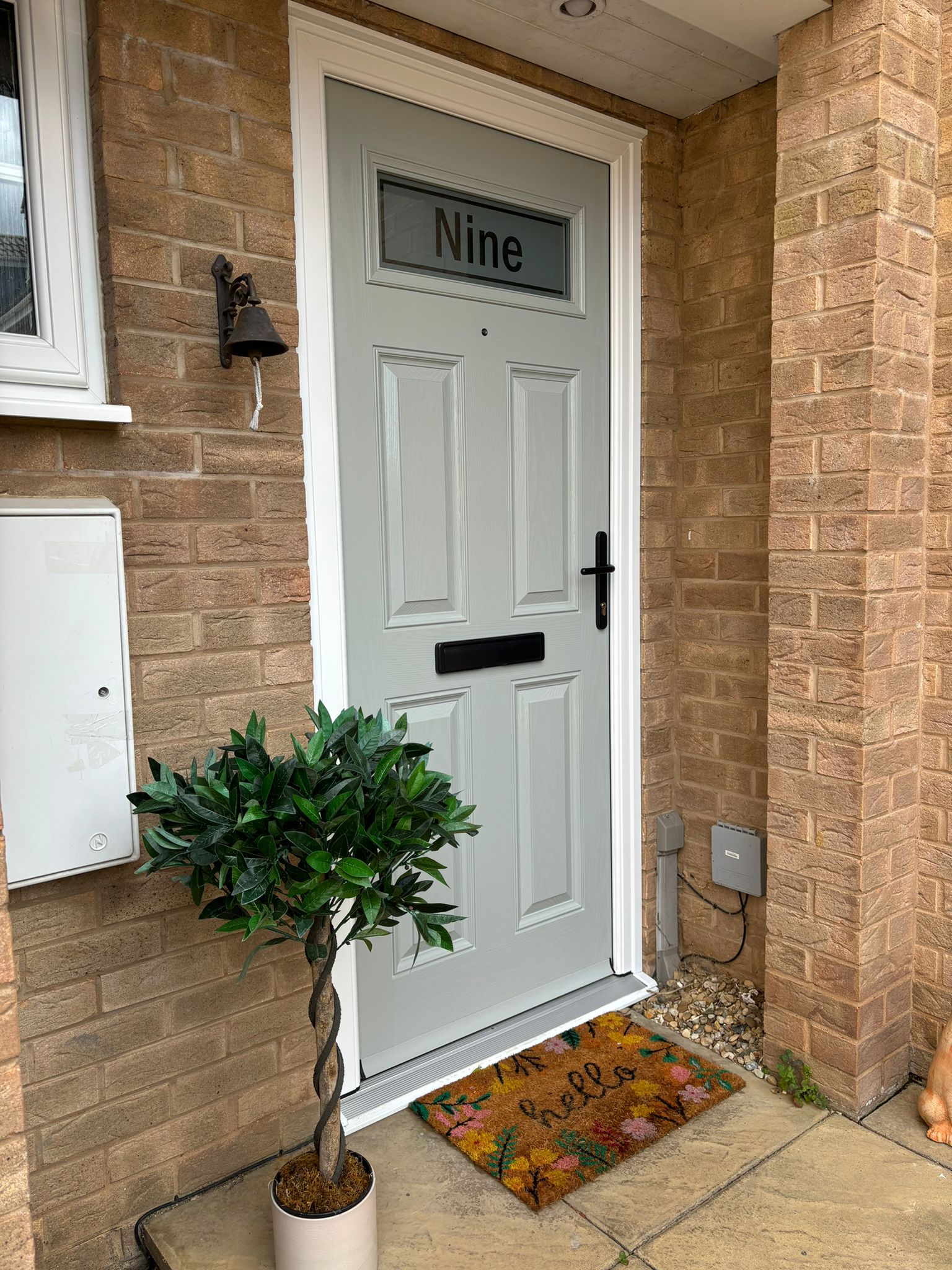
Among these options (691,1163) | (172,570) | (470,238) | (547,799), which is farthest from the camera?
(547,799)

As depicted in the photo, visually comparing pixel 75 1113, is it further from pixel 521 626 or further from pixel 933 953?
pixel 933 953

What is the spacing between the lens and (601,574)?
257 centimetres

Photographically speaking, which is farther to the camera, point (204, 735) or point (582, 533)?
point (582, 533)

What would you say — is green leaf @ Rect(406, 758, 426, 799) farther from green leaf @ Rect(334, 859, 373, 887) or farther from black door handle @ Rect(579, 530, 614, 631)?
black door handle @ Rect(579, 530, 614, 631)

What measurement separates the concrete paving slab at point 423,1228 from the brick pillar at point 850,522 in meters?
0.75

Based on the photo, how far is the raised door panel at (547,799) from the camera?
97.0 inches

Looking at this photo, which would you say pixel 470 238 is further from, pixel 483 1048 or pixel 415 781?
pixel 483 1048

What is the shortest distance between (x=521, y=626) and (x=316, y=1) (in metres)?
1.45

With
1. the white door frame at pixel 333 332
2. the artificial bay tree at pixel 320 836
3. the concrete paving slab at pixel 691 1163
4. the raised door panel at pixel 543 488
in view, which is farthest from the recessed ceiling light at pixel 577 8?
the concrete paving slab at pixel 691 1163

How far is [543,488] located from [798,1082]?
5.16 feet

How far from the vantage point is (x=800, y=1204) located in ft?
6.13

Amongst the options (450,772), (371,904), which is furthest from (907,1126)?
(371,904)

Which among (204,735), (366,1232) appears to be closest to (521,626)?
(204,735)

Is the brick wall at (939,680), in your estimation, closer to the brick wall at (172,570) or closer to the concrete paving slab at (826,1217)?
the concrete paving slab at (826,1217)
